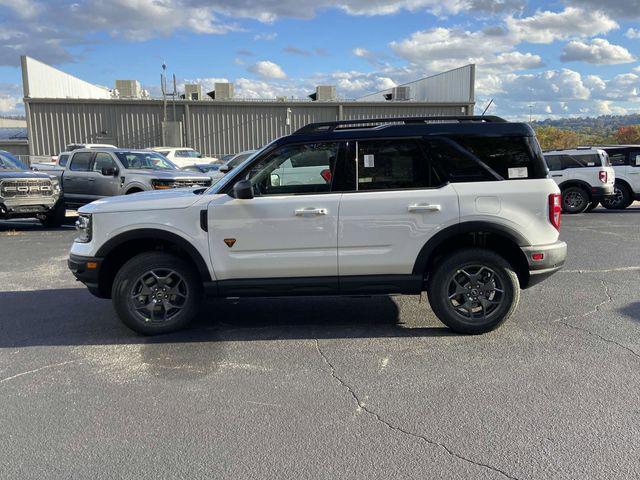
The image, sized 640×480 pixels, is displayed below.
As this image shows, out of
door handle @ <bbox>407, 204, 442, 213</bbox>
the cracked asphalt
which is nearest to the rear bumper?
the cracked asphalt

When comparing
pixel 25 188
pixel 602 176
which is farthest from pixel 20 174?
pixel 602 176

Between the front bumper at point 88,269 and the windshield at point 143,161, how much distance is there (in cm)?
876

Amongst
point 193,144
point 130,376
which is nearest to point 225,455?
point 130,376

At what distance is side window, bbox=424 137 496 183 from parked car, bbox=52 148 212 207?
8453mm

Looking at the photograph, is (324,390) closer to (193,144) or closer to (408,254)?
(408,254)

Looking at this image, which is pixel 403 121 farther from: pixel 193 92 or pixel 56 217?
pixel 193 92

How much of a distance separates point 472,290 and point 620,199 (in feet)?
44.0

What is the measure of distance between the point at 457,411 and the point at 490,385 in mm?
501

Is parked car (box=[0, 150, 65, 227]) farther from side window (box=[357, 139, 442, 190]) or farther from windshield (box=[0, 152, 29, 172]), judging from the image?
side window (box=[357, 139, 442, 190])

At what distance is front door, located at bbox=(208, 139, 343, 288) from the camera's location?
4773 millimetres

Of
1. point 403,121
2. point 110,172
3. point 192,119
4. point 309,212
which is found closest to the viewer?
point 309,212

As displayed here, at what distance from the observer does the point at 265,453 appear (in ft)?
10.0

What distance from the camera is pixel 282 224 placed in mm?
4777

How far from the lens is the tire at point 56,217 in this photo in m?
12.5
